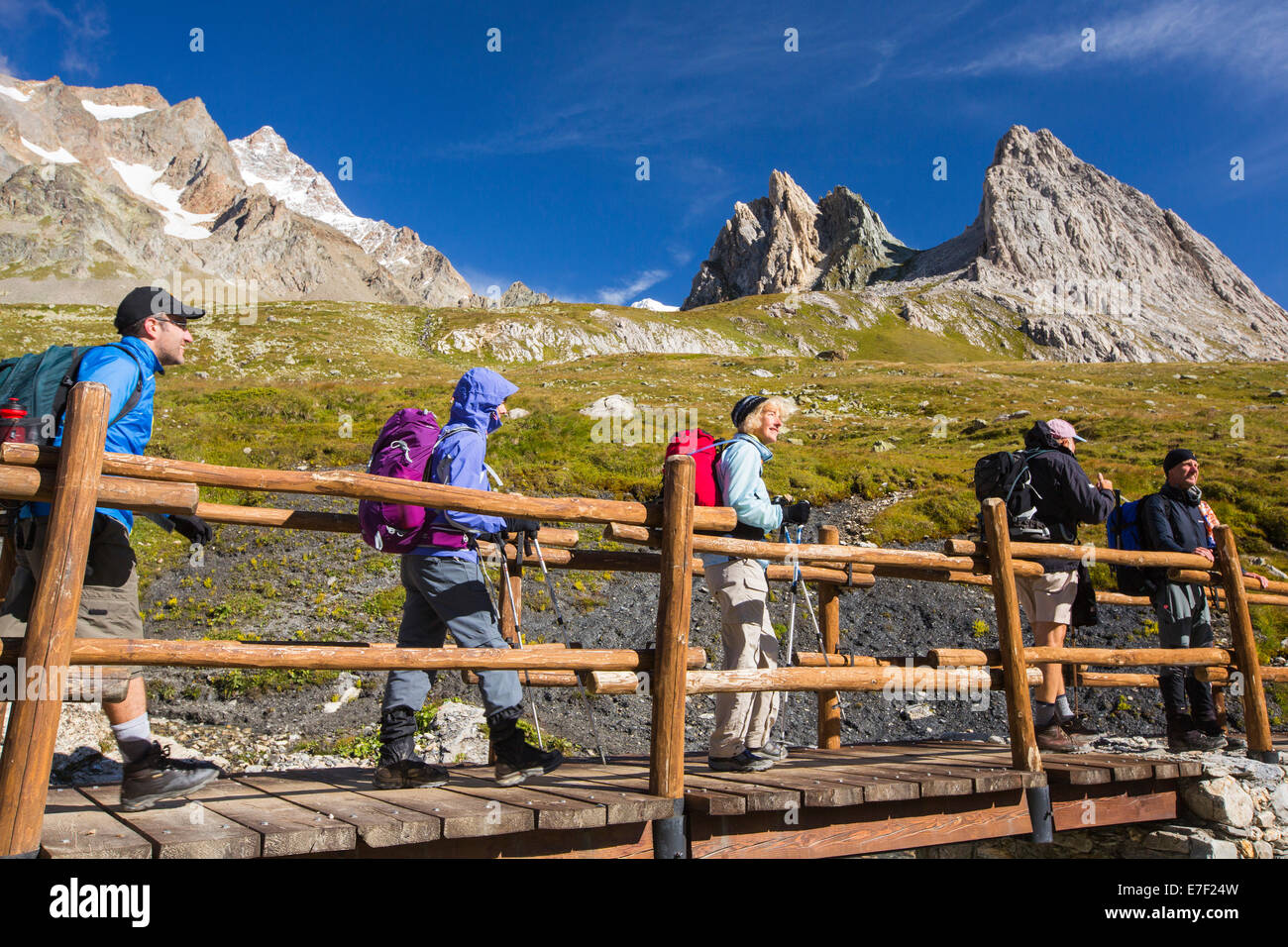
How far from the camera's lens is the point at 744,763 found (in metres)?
6.60

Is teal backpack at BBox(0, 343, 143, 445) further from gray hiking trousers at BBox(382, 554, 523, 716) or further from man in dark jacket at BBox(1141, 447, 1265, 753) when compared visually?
man in dark jacket at BBox(1141, 447, 1265, 753)

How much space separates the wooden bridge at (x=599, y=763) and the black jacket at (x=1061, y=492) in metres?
0.45

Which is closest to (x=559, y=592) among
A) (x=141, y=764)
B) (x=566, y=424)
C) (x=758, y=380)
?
(x=141, y=764)

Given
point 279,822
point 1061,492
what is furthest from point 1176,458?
point 279,822

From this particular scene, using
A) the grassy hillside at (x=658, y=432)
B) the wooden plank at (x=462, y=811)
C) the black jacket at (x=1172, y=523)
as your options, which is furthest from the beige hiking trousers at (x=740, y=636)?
the grassy hillside at (x=658, y=432)

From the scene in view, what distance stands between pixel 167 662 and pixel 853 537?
18356 mm

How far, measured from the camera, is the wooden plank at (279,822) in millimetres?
4043

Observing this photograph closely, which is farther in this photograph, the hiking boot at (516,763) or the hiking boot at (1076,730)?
the hiking boot at (1076,730)

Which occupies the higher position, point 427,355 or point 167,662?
point 427,355

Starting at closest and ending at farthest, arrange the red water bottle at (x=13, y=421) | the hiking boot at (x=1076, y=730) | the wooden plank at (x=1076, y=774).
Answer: the red water bottle at (x=13, y=421) → the wooden plank at (x=1076, y=774) → the hiking boot at (x=1076, y=730)

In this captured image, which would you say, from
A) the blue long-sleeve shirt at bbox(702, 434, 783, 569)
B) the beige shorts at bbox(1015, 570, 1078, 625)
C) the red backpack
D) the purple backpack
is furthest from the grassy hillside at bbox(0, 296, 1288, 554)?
the purple backpack

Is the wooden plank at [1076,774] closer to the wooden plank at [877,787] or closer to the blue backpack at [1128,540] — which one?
the wooden plank at [877,787]
